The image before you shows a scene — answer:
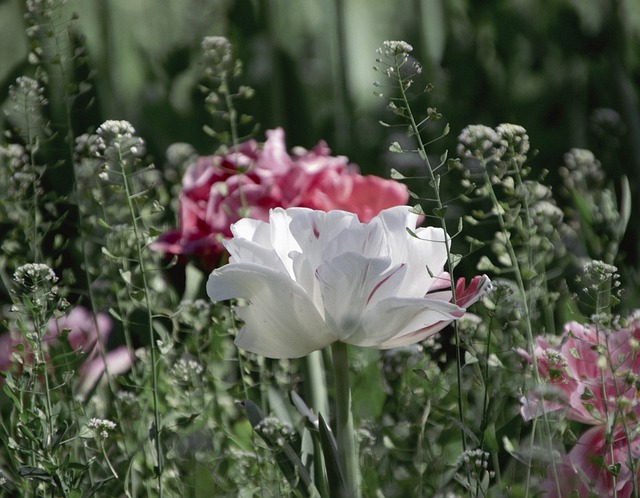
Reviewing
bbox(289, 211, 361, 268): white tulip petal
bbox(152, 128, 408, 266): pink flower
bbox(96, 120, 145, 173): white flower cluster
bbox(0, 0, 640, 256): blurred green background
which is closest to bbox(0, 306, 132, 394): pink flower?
bbox(152, 128, 408, 266): pink flower

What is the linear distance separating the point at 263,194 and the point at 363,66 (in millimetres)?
818

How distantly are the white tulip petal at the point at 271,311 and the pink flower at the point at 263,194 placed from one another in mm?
310

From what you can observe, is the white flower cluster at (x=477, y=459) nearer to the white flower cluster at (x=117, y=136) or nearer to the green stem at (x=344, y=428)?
the green stem at (x=344, y=428)

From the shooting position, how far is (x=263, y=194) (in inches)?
32.4

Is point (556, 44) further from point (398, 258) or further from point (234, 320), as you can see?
point (398, 258)

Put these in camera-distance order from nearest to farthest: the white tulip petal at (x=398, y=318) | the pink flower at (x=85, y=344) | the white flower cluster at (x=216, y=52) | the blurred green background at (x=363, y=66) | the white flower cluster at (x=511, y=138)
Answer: the white tulip petal at (x=398, y=318)
the white flower cluster at (x=511, y=138)
the white flower cluster at (x=216, y=52)
the pink flower at (x=85, y=344)
the blurred green background at (x=363, y=66)

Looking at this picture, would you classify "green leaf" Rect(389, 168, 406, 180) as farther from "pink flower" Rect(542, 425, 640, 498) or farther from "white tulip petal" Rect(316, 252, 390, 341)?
"pink flower" Rect(542, 425, 640, 498)

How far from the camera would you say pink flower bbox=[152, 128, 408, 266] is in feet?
2.66

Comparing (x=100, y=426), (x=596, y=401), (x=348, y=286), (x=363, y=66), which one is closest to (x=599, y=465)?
(x=596, y=401)

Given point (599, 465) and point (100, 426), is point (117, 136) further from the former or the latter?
point (599, 465)

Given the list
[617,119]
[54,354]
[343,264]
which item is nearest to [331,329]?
[343,264]

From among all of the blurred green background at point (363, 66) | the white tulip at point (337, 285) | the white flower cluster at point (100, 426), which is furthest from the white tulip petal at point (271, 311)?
the blurred green background at point (363, 66)

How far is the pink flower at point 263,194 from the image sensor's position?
81 centimetres

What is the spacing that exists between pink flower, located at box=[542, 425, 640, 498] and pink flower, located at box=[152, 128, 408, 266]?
33 cm
